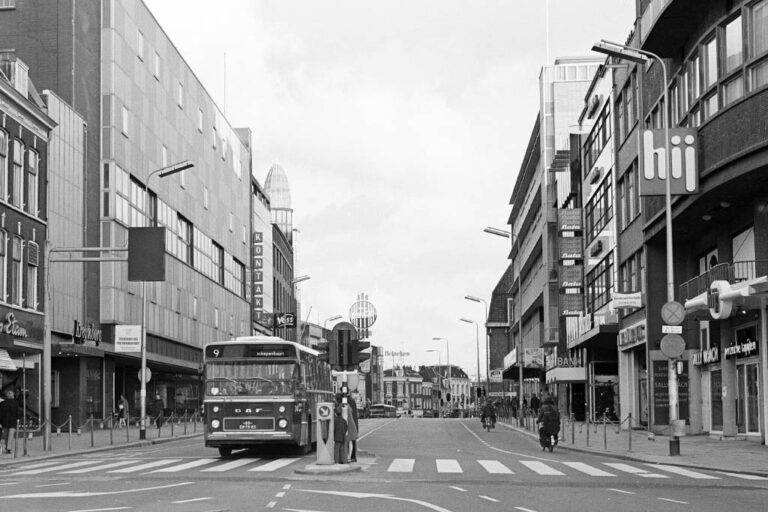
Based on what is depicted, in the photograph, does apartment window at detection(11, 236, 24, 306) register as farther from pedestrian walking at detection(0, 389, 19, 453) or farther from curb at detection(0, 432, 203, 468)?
pedestrian walking at detection(0, 389, 19, 453)

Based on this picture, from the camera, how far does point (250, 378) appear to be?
27.8 metres

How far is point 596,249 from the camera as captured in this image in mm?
57594

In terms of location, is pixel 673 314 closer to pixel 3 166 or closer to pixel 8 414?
pixel 8 414

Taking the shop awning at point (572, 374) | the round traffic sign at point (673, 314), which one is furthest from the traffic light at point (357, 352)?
the shop awning at point (572, 374)

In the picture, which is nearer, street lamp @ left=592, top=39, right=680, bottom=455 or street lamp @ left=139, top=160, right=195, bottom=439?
street lamp @ left=592, top=39, right=680, bottom=455

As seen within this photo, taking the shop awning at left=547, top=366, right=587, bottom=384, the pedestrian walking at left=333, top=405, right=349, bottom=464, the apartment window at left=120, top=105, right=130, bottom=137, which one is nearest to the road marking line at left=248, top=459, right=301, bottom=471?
the pedestrian walking at left=333, top=405, right=349, bottom=464

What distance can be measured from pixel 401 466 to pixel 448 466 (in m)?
1.06

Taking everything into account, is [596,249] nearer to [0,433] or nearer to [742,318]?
[742,318]

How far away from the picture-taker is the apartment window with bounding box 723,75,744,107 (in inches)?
1229

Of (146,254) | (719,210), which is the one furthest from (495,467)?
(719,210)

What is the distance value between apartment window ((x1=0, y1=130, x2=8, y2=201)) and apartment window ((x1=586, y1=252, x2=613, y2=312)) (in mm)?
28179

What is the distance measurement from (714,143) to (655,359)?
12.8m

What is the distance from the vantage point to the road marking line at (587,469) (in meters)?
23.0

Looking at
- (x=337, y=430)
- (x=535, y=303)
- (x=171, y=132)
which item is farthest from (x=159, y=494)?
(x=535, y=303)
